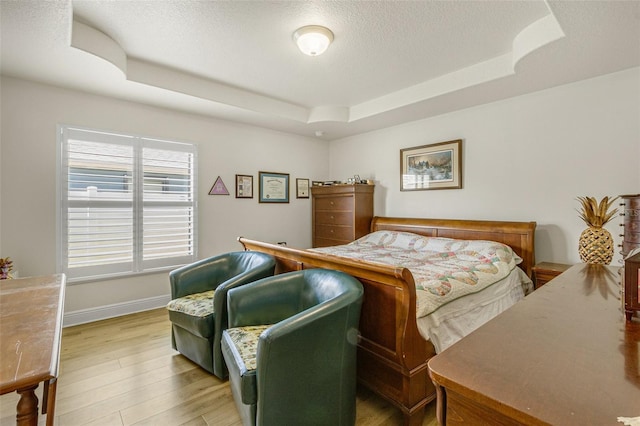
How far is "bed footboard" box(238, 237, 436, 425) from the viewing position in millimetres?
1704

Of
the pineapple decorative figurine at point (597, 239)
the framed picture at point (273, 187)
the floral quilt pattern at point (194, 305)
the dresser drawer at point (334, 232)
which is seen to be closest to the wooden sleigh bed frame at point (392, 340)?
the floral quilt pattern at point (194, 305)

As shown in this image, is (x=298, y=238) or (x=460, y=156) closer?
(x=460, y=156)

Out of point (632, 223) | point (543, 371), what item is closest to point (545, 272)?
point (632, 223)

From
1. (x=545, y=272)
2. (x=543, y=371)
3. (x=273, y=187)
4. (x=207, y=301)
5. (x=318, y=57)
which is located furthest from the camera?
(x=273, y=187)

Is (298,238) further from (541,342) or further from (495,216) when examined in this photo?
(541,342)

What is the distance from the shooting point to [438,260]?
115 inches

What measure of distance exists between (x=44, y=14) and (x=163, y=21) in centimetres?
70

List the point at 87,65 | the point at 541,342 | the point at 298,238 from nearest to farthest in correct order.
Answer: the point at 541,342
the point at 87,65
the point at 298,238

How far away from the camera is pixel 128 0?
2021 mm

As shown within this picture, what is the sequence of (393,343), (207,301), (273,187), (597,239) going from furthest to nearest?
(273,187)
(207,301)
(597,239)
(393,343)

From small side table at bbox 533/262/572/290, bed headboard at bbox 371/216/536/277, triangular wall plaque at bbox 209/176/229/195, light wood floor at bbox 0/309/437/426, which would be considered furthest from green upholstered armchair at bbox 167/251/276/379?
small side table at bbox 533/262/572/290

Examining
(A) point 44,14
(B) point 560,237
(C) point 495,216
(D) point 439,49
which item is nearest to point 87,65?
(A) point 44,14

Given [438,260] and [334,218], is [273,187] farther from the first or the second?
[438,260]

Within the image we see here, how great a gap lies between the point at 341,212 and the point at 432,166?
1.47m
